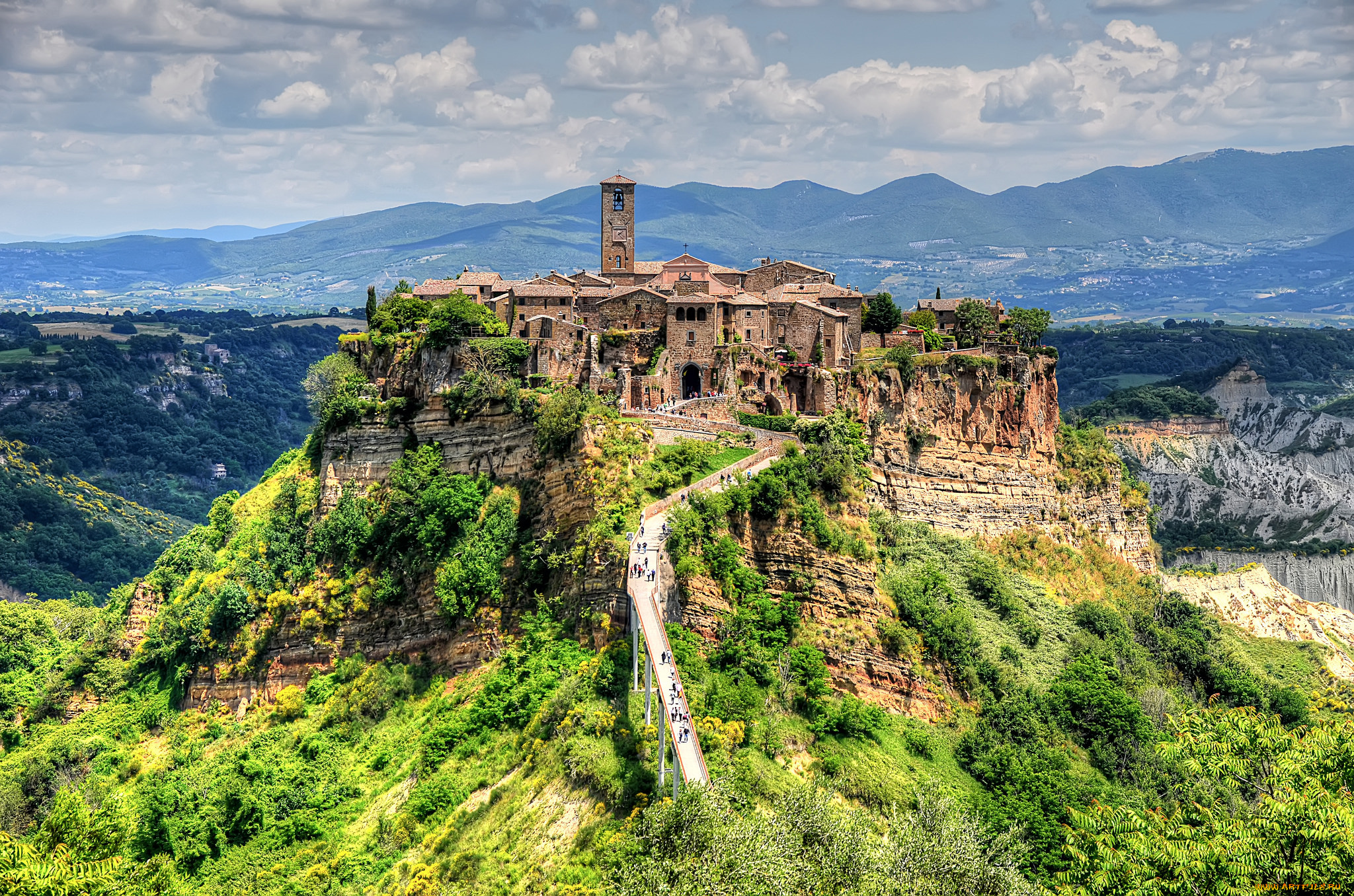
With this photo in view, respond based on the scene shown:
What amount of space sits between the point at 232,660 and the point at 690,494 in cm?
2577

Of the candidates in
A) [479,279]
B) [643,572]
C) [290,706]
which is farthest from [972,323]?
[290,706]

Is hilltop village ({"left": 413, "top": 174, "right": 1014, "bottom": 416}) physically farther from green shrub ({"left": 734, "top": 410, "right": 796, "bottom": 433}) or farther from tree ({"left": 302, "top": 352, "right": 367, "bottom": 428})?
tree ({"left": 302, "top": 352, "right": 367, "bottom": 428})

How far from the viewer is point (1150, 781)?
48312mm

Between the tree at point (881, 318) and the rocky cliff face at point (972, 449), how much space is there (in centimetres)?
458

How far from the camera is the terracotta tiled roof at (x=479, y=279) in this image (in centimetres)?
7306

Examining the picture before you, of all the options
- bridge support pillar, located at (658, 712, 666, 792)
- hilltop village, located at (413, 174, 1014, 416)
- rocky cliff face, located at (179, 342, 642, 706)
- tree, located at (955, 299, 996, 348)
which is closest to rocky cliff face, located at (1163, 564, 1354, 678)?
tree, located at (955, 299, 996, 348)

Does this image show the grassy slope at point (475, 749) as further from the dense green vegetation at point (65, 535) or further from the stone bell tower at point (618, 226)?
the dense green vegetation at point (65, 535)

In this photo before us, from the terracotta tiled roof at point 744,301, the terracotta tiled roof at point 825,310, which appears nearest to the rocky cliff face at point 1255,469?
the terracotta tiled roof at point 825,310

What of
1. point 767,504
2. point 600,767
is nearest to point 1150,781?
point 767,504

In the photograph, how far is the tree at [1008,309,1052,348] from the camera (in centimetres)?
7444

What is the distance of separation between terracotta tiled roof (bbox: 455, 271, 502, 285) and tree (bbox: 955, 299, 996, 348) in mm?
26965

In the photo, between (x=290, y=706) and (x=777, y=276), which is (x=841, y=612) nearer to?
(x=290, y=706)

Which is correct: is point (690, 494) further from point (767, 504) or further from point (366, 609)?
point (366, 609)

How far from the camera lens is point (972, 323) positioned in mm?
73312
